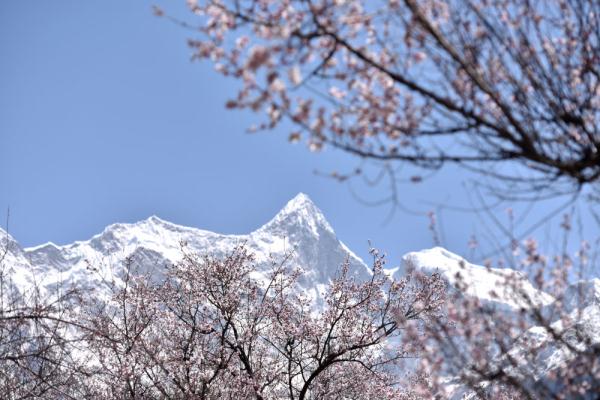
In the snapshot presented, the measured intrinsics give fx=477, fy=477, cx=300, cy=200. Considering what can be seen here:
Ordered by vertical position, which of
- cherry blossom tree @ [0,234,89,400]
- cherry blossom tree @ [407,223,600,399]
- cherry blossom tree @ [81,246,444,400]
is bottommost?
cherry blossom tree @ [407,223,600,399]

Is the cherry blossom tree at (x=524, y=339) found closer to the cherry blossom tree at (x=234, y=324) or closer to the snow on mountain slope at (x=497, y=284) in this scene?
the snow on mountain slope at (x=497, y=284)

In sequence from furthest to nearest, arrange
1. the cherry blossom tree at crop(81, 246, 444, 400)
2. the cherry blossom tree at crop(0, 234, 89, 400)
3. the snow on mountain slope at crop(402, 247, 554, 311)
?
the cherry blossom tree at crop(81, 246, 444, 400), the snow on mountain slope at crop(402, 247, 554, 311), the cherry blossom tree at crop(0, 234, 89, 400)

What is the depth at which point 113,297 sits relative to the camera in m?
13.4

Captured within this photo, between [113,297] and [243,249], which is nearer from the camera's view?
[113,297]

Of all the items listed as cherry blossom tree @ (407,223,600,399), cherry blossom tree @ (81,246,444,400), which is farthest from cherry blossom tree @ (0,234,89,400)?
cherry blossom tree @ (407,223,600,399)

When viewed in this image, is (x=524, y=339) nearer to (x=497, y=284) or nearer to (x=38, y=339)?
(x=497, y=284)

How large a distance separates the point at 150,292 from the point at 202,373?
365 cm

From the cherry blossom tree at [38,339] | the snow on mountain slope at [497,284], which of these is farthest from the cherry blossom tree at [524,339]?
the cherry blossom tree at [38,339]

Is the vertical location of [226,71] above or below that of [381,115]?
above

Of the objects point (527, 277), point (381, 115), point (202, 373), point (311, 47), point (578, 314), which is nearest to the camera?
point (311, 47)

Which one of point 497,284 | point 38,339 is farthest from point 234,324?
point 497,284

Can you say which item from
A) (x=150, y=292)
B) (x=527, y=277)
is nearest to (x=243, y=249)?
(x=150, y=292)

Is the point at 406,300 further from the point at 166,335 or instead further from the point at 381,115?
the point at 381,115

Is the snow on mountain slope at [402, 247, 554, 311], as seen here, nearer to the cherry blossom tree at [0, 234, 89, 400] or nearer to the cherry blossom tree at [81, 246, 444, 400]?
the cherry blossom tree at [0, 234, 89, 400]
